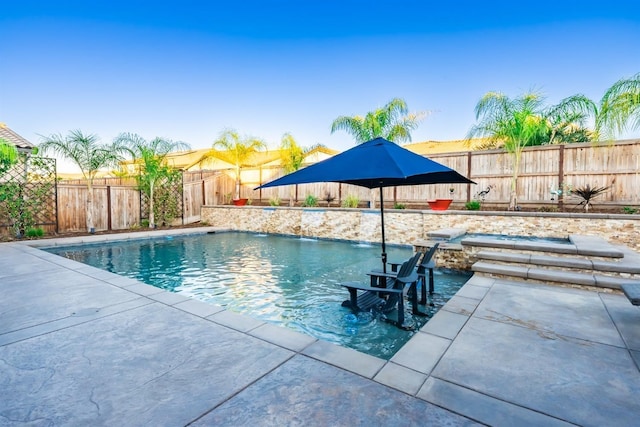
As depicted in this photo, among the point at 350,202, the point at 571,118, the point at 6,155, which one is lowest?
the point at 350,202

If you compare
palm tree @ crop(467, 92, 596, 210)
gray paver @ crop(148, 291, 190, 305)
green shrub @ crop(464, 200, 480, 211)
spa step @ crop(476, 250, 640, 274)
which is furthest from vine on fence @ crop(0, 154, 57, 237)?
palm tree @ crop(467, 92, 596, 210)

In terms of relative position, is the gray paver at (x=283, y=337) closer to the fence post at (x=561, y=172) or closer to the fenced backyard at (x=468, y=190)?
the fenced backyard at (x=468, y=190)

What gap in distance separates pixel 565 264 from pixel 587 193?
4608 millimetres

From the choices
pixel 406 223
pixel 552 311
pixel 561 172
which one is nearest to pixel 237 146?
pixel 406 223

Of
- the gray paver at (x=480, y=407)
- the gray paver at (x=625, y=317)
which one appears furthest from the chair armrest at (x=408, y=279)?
the gray paver at (x=625, y=317)

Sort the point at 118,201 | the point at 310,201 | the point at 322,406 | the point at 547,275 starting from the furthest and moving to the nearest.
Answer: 1. the point at 310,201
2. the point at 118,201
3. the point at 547,275
4. the point at 322,406

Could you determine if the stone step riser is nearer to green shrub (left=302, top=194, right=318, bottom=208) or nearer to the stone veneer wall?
the stone veneer wall

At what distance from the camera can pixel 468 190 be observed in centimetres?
1014

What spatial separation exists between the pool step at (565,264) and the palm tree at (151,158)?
1174 cm

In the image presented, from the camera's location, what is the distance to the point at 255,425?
153 cm

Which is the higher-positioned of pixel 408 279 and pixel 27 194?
pixel 27 194

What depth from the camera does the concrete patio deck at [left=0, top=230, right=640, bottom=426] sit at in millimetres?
1632

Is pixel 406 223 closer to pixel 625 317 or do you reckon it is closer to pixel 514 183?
pixel 514 183

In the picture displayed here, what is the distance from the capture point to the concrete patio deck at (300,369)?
163cm
